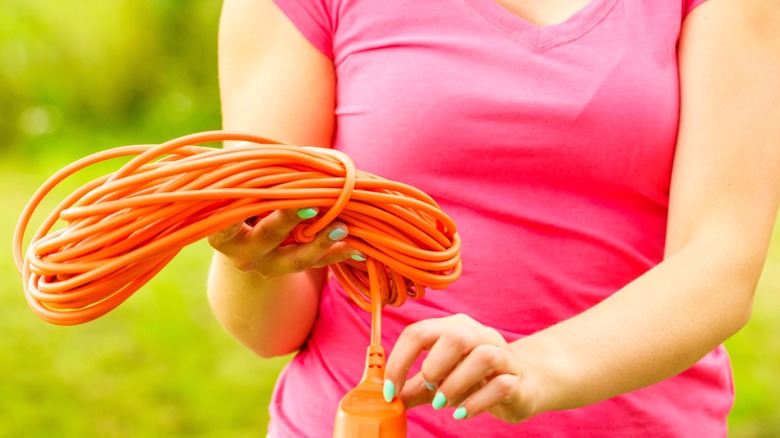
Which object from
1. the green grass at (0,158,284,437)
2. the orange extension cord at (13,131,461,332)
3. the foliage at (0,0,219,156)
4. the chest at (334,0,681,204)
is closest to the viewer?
the orange extension cord at (13,131,461,332)

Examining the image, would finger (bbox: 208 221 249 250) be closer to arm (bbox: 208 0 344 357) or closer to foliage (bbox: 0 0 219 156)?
arm (bbox: 208 0 344 357)

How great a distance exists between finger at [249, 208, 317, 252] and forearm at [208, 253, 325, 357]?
0.59ft

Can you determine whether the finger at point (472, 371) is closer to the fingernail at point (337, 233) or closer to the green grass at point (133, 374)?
the fingernail at point (337, 233)

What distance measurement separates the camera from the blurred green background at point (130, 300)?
220 cm

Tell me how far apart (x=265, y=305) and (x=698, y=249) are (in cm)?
46

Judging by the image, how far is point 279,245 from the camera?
35.8 inches

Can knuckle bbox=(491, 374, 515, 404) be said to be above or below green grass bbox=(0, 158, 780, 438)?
above

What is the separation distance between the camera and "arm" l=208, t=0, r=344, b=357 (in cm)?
111

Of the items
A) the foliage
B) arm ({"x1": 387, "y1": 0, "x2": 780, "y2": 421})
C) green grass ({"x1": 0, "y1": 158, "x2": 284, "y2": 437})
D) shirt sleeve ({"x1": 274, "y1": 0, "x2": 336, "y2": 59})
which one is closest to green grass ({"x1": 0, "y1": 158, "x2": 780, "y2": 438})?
green grass ({"x1": 0, "y1": 158, "x2": 284, "y2": 437})

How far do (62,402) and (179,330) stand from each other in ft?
0.97

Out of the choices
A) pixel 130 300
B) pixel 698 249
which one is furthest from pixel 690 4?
pixel 130 300

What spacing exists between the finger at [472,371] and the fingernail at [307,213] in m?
0.17

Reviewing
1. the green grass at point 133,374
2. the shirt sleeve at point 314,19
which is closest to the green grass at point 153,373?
the green grass at point 133,374

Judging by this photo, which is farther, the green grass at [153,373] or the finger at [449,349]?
the green grass at [153,373]
